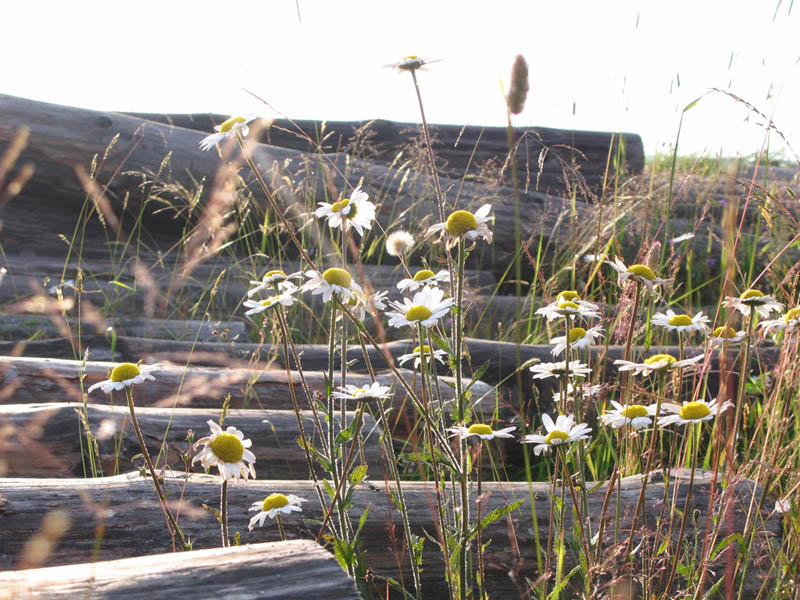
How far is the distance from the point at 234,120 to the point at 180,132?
3.54 m

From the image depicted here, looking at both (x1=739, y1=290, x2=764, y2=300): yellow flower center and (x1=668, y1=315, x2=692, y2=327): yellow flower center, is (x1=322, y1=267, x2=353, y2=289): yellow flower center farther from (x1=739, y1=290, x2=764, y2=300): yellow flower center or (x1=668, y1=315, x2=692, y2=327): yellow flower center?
(x1=739, y1=290, x2=764, y2=300): yellow flower center

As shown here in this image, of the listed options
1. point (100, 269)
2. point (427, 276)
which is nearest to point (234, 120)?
point (427, 276)

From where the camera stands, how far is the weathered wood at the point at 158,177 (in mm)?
4406

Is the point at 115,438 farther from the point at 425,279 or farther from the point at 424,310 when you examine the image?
the point at 424,310

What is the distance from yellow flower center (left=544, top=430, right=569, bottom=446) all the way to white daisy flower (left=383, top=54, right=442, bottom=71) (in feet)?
2.62

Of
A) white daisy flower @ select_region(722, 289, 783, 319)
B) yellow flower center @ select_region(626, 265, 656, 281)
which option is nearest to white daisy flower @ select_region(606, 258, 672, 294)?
yellow flower center @ select_region(626, 265, 656, 281)

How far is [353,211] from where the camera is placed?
152cm

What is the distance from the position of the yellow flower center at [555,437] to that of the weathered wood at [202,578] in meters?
0.55

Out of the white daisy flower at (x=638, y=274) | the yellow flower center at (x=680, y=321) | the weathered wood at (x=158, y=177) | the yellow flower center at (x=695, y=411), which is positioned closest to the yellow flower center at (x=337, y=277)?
the white daisy flower at (x=638, y=274)

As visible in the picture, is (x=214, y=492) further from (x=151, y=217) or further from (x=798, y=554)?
(x=151, y=217)

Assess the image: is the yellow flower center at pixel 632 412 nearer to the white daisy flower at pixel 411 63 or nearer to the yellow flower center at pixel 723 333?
the yellow flower center at pixel 723 333

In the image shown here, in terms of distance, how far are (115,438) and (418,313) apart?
1212 mm

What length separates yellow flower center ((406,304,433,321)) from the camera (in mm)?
1308

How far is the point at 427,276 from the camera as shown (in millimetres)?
1698
